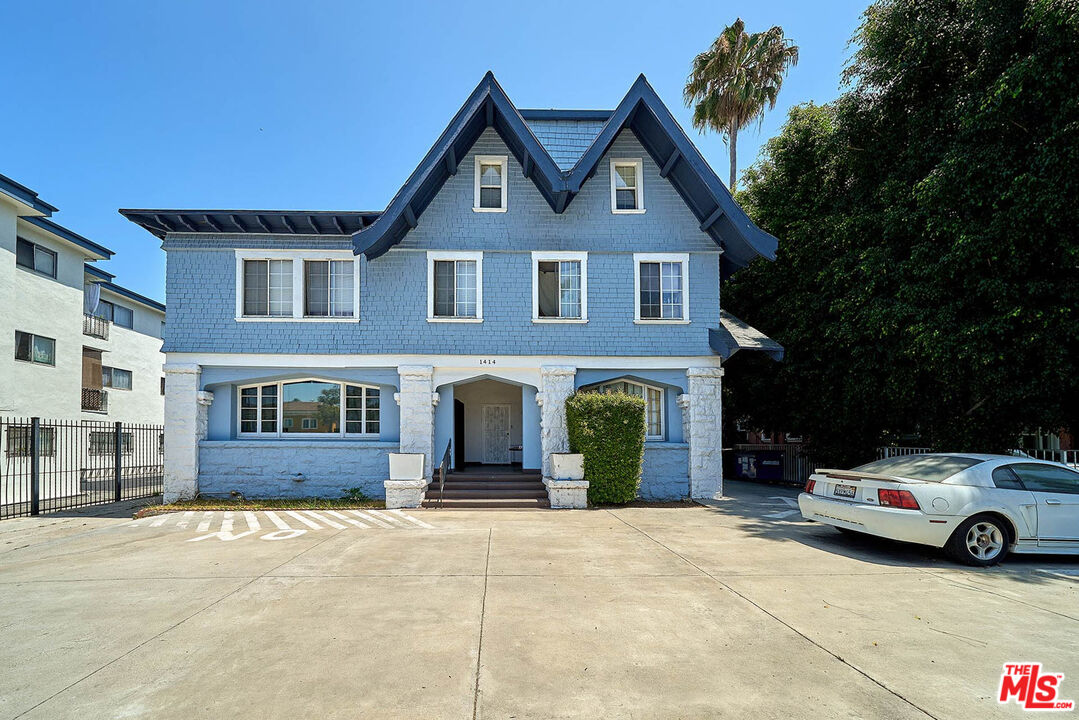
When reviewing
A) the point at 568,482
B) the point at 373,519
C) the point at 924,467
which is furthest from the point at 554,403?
the point at 924,467

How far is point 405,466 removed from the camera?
529 inches

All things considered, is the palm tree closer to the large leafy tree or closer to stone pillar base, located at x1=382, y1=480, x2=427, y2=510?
the large leafy tree

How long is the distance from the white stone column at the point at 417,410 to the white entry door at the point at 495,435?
4334 millimetres

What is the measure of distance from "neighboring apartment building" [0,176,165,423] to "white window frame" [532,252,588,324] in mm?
16787

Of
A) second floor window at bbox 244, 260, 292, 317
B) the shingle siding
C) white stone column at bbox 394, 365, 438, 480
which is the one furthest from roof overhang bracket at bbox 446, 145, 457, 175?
white stone column at bbox 394, 365, 438, 480

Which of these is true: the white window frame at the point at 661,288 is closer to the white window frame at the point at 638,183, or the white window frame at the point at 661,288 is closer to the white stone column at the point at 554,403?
the white window frame at the point at 638,183

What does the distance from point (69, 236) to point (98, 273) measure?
5.87m

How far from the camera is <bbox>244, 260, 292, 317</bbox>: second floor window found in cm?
1490

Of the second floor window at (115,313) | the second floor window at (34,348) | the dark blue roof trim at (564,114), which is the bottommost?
the second floor window at (34,348)

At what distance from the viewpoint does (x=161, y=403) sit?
1299 inches

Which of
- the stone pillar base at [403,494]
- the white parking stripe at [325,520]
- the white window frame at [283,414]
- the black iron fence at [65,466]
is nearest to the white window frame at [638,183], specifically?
the white window frame at [283,414]

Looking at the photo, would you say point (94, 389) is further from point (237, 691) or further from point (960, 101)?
point (960, 101)

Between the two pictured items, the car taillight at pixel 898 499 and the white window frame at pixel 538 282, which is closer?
the car taillight at pixel 898 499

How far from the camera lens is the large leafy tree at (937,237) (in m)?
11.6
